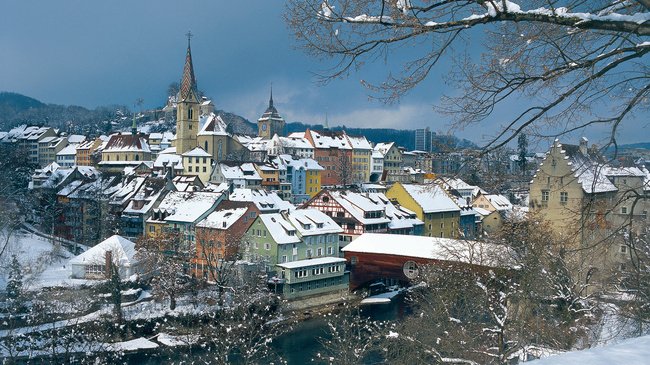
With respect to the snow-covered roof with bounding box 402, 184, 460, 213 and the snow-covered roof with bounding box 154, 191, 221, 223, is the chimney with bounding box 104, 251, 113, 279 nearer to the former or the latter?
the snow-covered roof with bounding box 154, 191, 221, 223

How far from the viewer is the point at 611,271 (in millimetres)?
15953

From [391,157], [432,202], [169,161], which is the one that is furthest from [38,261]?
[391,157]

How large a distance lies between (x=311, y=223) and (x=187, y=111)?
36.6 meters

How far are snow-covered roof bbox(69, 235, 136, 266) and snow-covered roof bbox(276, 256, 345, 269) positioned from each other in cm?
748

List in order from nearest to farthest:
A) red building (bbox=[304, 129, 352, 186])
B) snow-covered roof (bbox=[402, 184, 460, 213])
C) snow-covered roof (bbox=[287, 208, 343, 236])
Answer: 1. snow-covered roof (bbox=[287, 208, 343, 236])
2. snow-covered roof (bbox=[402, 184, 460, 213])
3. red building (bbox=[304, 129, 352, 186])

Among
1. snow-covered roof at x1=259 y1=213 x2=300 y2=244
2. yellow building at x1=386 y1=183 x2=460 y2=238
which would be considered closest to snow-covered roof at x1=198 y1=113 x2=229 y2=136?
yellow building at x1=386 y1=183 x2=460 y2=238

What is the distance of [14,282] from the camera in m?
23.0

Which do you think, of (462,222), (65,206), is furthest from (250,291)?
(462,222)

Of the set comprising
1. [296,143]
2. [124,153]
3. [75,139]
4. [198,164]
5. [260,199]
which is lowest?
[260,199]

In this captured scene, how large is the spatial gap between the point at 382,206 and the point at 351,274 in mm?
7682

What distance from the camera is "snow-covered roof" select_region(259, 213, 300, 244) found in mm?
29188

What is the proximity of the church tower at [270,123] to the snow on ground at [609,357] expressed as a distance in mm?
91361

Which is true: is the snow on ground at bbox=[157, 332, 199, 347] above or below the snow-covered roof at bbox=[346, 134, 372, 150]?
below

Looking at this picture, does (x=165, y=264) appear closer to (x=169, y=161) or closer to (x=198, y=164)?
(x=198, y=164)
